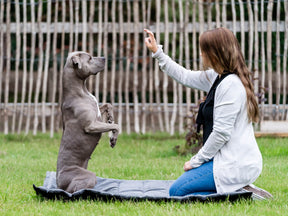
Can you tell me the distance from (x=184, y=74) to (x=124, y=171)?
A: 5.51 feet

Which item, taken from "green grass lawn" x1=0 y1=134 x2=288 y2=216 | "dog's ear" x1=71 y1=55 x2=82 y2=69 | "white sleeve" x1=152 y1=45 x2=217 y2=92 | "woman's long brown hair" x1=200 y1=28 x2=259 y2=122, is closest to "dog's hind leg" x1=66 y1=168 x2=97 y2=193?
"green grass lawn" x1=0 y1=134 x2=288 y2=216

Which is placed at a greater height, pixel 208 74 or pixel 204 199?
pixel 208 74

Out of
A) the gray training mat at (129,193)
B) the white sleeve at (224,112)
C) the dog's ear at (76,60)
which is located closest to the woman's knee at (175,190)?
the gray training mat at (129,193)

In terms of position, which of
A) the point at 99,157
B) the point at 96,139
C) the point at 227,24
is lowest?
the point at 99,157

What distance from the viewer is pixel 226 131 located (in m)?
3.92

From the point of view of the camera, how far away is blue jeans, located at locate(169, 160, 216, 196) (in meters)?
4.07

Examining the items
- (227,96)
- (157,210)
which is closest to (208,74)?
(227,96)

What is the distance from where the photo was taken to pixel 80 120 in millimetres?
4273

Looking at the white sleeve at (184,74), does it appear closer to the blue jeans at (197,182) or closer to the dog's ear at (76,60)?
the dog's ear at (76,60)

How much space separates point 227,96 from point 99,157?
3248 millimetres

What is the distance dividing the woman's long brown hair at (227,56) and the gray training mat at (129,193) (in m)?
0.71

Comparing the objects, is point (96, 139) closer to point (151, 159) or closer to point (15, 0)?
point (151, 159)

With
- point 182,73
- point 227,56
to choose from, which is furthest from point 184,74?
point 227,56

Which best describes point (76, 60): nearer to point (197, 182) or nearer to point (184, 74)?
point (184, 74)
